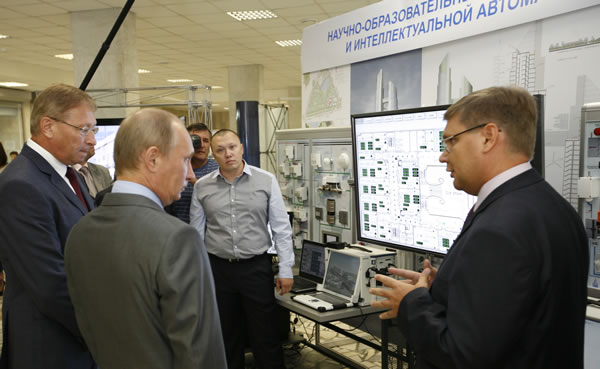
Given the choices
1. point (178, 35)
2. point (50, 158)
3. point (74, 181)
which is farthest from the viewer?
point (178, 35)

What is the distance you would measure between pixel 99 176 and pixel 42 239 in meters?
1.68

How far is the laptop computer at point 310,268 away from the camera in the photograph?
2832mm

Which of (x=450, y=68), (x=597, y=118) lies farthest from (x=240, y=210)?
(x=597, y=118)

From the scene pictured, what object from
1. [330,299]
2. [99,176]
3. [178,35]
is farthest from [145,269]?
[178,35]

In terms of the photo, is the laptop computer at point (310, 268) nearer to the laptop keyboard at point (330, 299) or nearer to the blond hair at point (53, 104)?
the laptop keyboard at point (330, 299)

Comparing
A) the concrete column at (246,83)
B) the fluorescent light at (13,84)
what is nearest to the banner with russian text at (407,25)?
the concrete column at (246,83)

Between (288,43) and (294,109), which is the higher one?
(288,43)

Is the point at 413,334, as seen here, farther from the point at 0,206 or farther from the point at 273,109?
the point at 273,109

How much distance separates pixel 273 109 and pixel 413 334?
640 cm

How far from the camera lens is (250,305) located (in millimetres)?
2822

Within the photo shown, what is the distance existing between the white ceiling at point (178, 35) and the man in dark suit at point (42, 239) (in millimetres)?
5053

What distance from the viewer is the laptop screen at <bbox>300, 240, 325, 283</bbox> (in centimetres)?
284

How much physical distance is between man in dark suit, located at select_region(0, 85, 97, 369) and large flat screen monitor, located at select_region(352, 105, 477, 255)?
1.65 metres

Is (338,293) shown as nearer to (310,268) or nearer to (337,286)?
(337,286)
